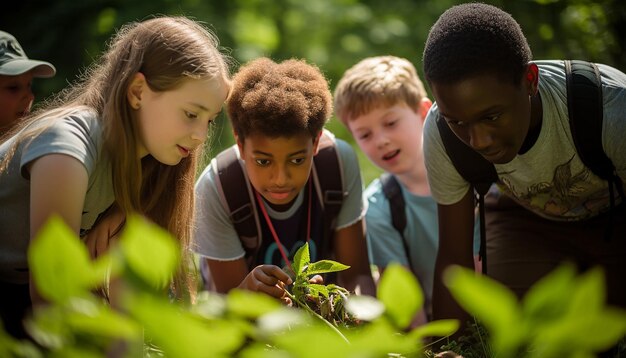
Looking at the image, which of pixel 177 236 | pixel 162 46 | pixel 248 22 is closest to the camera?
pixel 162 46

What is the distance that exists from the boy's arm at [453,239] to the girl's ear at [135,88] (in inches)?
51.7

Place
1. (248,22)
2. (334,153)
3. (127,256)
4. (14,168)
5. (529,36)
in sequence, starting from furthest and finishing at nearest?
(248,22), (529,36), (334,153), (14,168), (127,256)

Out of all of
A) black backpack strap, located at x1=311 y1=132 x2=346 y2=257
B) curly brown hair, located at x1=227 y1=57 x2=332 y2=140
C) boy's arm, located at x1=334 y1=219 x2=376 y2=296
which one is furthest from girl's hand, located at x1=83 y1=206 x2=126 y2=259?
boy's arm, located at x1=334 y1=219 x2=376 y2=296

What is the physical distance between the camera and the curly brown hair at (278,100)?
3.00m

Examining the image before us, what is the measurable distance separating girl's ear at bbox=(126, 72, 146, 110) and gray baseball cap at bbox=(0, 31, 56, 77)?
97 centimetres

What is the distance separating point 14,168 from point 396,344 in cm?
209

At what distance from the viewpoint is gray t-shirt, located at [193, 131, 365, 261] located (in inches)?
126

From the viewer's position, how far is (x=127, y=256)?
1.94ft

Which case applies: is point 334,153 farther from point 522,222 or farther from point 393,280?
point 393,280

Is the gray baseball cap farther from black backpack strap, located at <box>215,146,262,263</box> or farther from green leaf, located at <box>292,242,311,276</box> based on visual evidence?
green leaf, located at <box>292,242,311,276</box>

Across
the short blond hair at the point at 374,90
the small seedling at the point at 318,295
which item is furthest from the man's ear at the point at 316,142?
the small seedling at the point at 318,295

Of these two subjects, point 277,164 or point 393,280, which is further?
point 277,164

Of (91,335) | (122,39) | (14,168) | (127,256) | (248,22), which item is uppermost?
(127,256)

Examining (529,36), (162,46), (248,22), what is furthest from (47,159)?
(248,22)
